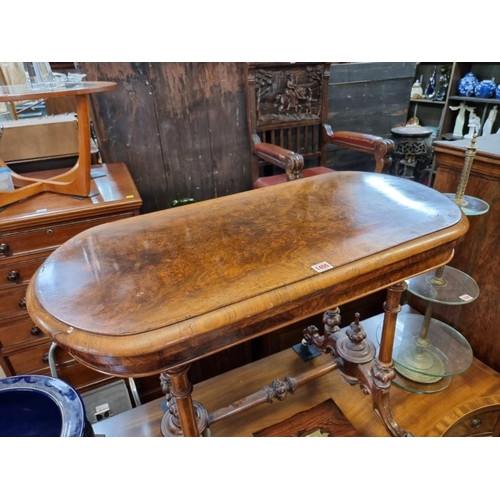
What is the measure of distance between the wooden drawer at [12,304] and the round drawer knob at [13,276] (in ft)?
0.15

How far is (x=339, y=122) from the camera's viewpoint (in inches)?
102

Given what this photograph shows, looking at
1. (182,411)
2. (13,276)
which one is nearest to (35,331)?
(13,276)

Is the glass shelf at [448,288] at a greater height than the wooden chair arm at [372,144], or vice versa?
the wooden chair arm at [372,144]

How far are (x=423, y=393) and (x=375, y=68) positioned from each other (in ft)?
7.11

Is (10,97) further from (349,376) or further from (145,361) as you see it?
(349,376)

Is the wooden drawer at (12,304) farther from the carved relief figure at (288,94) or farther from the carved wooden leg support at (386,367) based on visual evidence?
the carved relief figure at (288,94)

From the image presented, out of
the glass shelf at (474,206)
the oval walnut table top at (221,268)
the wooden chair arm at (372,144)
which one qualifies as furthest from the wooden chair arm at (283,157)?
the glass shelf at (474,206)

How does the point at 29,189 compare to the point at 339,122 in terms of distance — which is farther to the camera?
the point at 339,122

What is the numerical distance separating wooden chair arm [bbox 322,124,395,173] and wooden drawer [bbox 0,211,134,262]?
1.35 m

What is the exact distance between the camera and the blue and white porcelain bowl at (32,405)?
3.50 feet

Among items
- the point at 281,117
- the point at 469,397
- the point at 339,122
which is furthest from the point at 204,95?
the point at 469,397

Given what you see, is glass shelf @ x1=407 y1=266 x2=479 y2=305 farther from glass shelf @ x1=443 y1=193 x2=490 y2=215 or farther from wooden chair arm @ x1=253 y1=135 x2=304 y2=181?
wooden chair arm @ x1=253 y1=135 x2=304 y2=181

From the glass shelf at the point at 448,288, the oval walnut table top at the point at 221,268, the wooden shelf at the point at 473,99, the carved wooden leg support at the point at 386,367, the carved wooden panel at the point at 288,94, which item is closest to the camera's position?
the oval walnut table top at the point at 221,268

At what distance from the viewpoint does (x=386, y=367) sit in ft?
4.23
